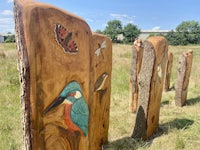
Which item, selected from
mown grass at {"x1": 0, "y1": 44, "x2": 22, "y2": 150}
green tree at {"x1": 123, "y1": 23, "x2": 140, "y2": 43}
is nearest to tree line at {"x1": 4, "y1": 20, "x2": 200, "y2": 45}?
green tree at {"x1": 123, "y1": 23, "x2": 140, "y2": 43}

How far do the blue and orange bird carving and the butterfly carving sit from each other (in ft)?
0.96

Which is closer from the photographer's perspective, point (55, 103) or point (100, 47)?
point (55, 103)

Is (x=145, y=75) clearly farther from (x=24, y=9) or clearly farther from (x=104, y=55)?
(x=24, y=9)

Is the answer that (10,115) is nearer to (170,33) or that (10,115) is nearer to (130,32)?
(170,33)

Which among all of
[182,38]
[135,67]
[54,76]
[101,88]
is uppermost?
[182,38]

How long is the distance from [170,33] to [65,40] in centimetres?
4182

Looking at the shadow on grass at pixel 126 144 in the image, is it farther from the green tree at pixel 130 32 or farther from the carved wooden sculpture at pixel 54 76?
the green tree at pixel 130 32

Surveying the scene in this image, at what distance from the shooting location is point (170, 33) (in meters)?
41.7

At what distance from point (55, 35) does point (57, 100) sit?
1.75 feet

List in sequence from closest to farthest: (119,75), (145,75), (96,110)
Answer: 1. (96,110)
2. (145,75)
3. (119,75)

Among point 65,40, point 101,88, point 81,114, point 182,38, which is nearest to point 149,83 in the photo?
point 101,88

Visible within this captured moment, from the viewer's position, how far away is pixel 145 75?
4.05 meters

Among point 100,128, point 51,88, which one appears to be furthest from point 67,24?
point 100,128

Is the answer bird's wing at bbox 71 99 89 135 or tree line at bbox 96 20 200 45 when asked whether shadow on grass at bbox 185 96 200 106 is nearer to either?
bird's wing at bbox 71 99 89 135
